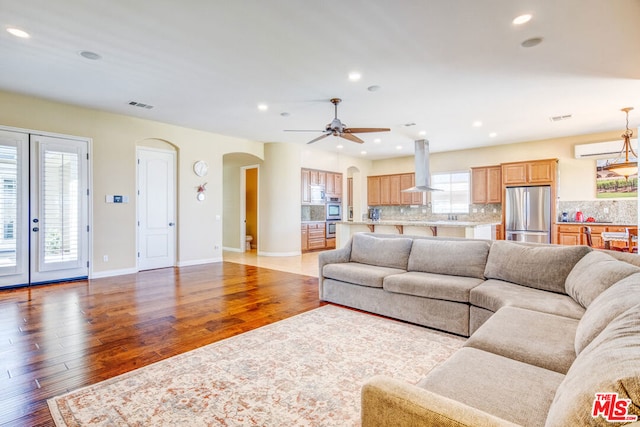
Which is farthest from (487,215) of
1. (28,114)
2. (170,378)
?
(28,114)

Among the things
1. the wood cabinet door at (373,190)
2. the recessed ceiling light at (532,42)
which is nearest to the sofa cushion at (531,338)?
the recessed ceiling light at (532,42)

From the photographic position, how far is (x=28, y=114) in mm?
4812

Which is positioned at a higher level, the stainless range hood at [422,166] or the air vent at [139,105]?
the air vent at [139,105]

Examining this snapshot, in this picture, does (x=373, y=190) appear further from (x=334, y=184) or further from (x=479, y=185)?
(x=479, y=185)

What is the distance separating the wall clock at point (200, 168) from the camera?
6.84 meters

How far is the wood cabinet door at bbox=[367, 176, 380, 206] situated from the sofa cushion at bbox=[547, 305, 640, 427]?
9486 millimetres

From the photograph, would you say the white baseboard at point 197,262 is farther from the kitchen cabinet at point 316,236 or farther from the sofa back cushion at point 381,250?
the sofa back cushion at point 381,250

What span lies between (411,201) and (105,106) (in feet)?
25.8

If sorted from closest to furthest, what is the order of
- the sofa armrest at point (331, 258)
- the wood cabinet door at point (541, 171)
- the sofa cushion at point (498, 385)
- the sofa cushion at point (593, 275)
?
1. the sofa cushion at point (498, 385)
2. the sofa cushion at point (593, 275)
3. the sofa armrest at point (331, 258)
4. the wood cabinet door at point (541, 171)

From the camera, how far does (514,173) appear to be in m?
7.64

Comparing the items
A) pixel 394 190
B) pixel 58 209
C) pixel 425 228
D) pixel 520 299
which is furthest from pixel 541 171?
pixel 58 209

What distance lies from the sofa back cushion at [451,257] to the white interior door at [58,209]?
17.5ft

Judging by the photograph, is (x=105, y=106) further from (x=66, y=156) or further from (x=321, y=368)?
(x=321, y=368)

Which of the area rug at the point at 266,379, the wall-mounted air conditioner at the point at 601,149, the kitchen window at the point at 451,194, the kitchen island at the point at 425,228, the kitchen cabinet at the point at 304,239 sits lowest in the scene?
the area rug at the point at 266,379
